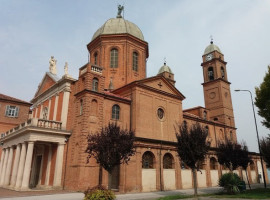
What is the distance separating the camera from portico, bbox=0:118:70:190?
18.3m

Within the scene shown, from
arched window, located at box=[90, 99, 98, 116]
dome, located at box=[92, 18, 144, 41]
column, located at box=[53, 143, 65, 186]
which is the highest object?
dome, located at box=[92, 18, 144, 41]

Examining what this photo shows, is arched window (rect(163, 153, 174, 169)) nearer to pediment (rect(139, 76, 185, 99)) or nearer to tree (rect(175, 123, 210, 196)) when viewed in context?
Answer: tree (rect(175, 123, 210, 196))

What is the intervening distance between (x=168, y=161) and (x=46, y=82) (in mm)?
17125

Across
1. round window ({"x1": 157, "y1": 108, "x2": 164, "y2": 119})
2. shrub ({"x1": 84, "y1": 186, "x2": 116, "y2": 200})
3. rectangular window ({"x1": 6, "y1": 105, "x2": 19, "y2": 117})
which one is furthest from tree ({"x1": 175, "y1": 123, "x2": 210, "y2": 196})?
rectangular window ({"x1": 6, "y1": 105, "x2": 19, "y2": 117})

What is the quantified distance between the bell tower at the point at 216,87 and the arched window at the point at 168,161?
56.3 ft

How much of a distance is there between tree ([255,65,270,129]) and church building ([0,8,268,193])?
812cm

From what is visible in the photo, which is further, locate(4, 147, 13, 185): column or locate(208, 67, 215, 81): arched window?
locate(208, 67, 215, 81): arched window

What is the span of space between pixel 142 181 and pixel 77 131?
274 inches

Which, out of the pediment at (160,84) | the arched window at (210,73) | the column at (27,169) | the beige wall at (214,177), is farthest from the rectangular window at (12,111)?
the arched window at (210,73)

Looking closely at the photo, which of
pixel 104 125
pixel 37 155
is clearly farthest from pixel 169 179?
pixel 37 155

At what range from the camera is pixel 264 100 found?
18.4 meters

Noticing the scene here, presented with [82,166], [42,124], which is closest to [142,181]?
[82,166]

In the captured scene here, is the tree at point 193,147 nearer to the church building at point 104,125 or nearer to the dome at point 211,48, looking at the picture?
the church building at point 104,125

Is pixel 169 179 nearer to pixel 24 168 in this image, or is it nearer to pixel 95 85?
pixel 95 85
